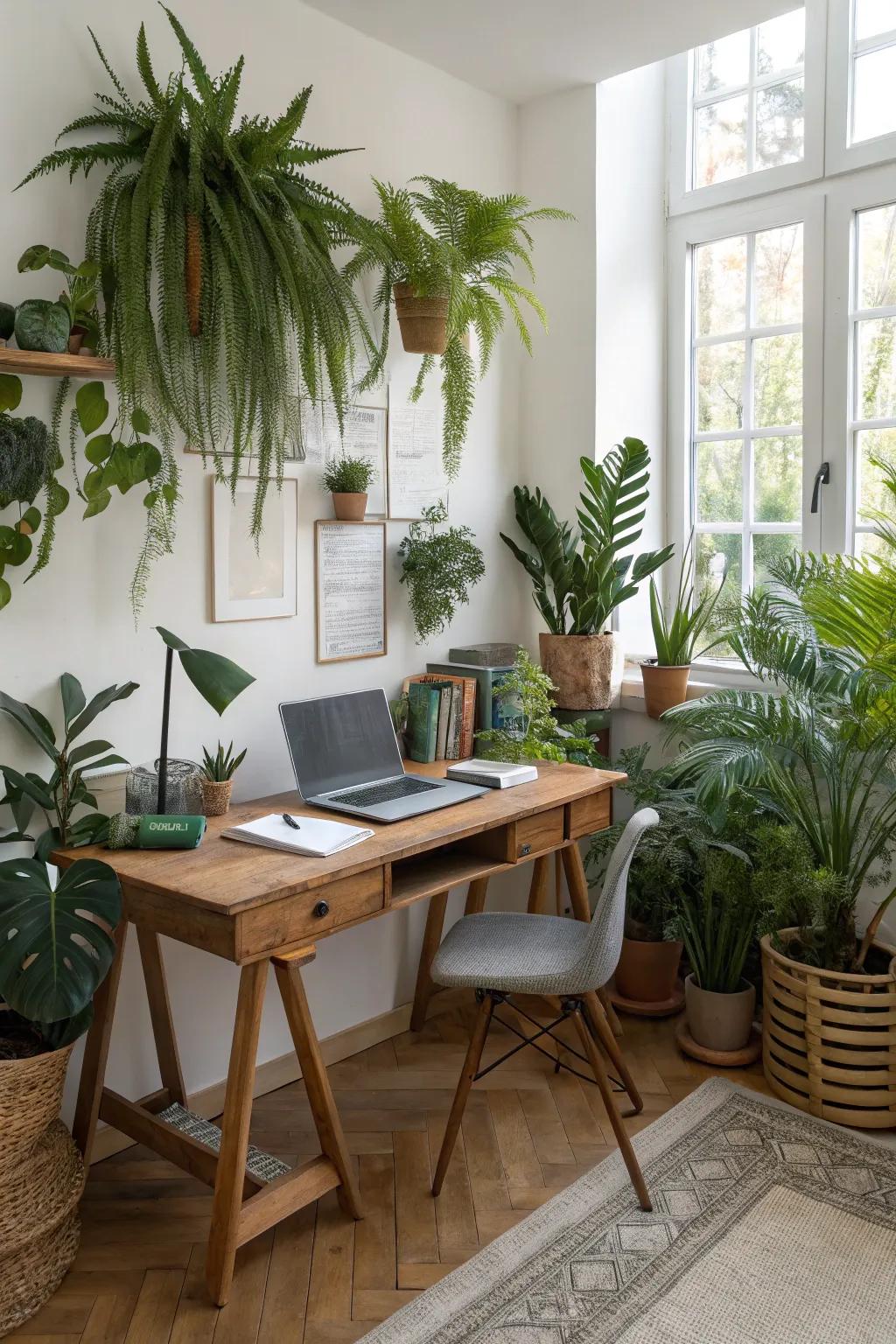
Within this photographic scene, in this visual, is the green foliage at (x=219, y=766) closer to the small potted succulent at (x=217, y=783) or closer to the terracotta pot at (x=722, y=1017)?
the small potted succulent at (x=217, y=783)

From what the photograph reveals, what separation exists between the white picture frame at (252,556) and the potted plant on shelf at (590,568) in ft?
2.84

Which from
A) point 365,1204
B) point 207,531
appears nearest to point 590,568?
point 207,531

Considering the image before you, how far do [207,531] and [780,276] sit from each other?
75.9 inches

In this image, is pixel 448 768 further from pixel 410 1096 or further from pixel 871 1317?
pixel 871 1317

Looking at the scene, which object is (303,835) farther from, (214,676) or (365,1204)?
(365,1204)

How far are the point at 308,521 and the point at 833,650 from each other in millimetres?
1402

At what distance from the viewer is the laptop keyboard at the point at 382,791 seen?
2.43 meters

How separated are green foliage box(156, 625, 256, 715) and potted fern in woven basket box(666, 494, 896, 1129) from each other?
3.68 ft

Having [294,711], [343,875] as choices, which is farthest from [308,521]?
[343,875]

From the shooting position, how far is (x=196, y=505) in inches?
97.3

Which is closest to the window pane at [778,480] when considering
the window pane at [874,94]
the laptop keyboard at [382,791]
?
the window pane at [874,94]

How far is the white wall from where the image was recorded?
216 cm

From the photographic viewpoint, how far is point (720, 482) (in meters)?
3.36

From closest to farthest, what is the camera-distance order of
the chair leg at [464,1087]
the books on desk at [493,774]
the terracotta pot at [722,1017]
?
the chair leg at [464,1087]
the books on desk at [493,774]
the terracotta pot at [722,1017]
